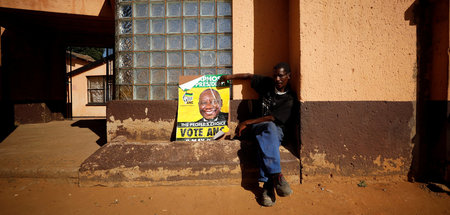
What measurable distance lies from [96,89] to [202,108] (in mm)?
10442

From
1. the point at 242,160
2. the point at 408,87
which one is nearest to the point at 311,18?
the point at 408,87

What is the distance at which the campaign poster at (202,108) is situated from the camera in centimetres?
263

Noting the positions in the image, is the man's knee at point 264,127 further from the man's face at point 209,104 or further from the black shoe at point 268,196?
the man's face at point 209,104

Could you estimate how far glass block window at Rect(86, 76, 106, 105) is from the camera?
10.2 m

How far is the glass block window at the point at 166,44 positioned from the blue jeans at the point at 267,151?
122 centimetres

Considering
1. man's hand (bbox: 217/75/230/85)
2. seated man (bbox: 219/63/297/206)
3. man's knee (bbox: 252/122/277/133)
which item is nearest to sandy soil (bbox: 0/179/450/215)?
seated man (bbox: 219/63/297/206)

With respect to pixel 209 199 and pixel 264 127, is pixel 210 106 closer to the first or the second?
pixel 264 127

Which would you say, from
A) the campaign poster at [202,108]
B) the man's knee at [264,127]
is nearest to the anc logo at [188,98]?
the campaign poster at [202,108]

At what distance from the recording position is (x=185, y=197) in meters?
1.83

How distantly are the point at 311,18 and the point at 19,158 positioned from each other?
4.32 m

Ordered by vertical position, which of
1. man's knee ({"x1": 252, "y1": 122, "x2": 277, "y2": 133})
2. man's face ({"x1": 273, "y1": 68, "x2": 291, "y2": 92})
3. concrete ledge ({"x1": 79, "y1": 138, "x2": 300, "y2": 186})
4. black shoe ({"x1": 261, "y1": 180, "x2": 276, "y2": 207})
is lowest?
black shoe ({"x1": 261, "y1": 180, "x2": 276, "y2": 207})

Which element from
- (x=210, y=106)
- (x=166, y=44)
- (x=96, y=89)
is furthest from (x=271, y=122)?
(x=96, y=89)

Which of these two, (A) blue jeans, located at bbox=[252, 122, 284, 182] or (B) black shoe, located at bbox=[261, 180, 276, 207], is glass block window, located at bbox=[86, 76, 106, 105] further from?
(B) black shoe, located at bbox=[261, 180, 276, 207]

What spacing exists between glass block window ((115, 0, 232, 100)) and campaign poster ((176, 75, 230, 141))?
22 cm
